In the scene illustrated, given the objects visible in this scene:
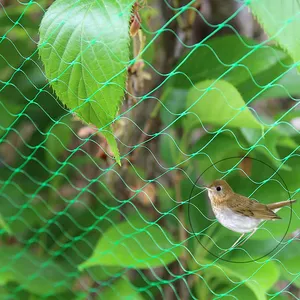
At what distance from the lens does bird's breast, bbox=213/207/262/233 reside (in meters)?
0.40

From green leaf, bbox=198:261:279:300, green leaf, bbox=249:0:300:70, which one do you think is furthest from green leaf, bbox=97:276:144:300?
green leaf, bbox=249:0:300:70

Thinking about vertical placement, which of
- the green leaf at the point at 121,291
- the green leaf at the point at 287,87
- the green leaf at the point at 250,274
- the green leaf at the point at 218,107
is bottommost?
the green leaf at the point at 121,291

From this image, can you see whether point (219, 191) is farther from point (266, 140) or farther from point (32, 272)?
point (32, 272)

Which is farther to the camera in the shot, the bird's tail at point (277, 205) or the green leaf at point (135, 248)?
the green leaf at point (135, 248)

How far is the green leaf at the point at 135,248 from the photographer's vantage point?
0.53 m

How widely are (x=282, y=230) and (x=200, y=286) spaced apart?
129mm

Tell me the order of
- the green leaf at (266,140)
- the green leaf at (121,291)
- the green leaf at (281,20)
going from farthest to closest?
the green leaf at (121,291)
the green leaf at (266,140)
the green leaf at (281,20)

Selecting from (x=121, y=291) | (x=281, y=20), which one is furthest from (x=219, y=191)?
(x=121, y=291)

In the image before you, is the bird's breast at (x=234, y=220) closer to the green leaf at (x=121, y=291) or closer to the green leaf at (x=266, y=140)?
the green leaf at (x=266, y=140)

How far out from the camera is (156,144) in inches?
26.6

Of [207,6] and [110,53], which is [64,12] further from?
[207,6]

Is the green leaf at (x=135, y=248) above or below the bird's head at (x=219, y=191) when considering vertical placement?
below

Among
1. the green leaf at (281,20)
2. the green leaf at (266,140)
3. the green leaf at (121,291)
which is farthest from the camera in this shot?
the green leaf at (121,291)

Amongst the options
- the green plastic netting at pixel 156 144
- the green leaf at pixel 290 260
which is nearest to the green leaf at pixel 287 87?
the green plastic netting at pixel 156 144
